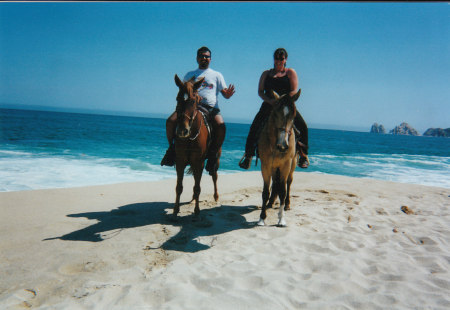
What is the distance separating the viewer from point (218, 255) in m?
3.61

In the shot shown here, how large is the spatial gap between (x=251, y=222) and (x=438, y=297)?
2970mm

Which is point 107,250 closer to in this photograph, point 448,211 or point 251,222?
point 251,222

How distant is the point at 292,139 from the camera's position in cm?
495

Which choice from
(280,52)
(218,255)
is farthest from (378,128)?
(218,255)

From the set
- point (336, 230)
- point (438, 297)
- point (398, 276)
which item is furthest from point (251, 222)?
point (438, 297)

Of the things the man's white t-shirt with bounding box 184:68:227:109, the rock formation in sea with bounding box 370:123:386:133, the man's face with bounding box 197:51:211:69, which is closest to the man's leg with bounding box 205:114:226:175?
the man's white t-shirt with bounding box 184:68:227:109

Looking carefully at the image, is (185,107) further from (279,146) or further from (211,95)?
(279,146)

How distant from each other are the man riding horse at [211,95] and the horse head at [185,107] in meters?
0.81

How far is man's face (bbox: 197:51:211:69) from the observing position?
5516 millimetres

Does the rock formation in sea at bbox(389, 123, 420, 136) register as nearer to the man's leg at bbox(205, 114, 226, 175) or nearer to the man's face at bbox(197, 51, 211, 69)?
the man's leg at bbox(205, 114, 226, 175)

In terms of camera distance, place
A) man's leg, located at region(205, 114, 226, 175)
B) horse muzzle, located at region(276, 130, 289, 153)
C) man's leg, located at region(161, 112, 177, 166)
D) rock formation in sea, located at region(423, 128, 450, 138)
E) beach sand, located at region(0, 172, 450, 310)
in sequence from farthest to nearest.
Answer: rock formation in sea, located at region(423, 128, 450, 138)
man's leg, located at region(205, 114, 226, 175)
man's leg, located at region(161, 112, 177, 166)
horse muzzle, located at region(276, 130, 289, 153)
beach sand, located at region(0, 172, 450, 310)

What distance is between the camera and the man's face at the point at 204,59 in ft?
18.1

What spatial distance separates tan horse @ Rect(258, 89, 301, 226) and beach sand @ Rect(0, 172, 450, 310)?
64 centimetres

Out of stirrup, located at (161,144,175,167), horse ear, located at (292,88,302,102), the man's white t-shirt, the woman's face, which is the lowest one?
stirrup, located at (161,144,175,167)
